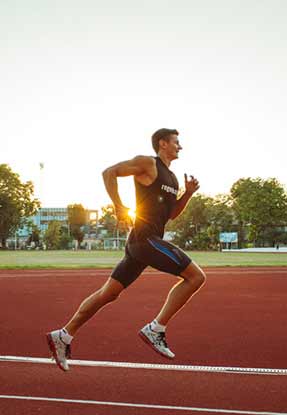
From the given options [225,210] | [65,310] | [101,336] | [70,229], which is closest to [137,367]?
[101,336]

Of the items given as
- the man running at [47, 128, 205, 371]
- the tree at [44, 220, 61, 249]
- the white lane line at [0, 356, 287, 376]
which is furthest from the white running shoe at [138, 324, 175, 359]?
the tree at [44, 220, 61, 249]

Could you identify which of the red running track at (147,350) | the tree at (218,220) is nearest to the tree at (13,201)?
the tree at (218,220)

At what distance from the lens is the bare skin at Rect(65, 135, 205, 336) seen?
5059 mm

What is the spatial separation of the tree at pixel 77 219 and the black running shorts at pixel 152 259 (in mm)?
144613

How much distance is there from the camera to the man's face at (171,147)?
5.42m

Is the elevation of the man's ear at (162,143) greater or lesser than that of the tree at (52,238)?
greater

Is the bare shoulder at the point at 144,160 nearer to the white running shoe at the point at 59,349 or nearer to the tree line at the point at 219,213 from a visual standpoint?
the white running shoe at the point at 59,349

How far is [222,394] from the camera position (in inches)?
194

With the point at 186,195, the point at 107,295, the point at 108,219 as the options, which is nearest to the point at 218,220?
the point at 108,219

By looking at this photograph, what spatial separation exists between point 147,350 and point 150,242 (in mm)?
2599

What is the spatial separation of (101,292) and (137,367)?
1185 millimetres

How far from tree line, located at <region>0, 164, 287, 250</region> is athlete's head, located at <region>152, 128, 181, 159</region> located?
289 feet

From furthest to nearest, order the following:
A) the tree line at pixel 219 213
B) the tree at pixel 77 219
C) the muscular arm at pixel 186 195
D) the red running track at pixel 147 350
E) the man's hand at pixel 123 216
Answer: the tree at pixel 77 219
the tree line at pixel 219 213
the muscular arm at pixel 186 195
the man's hand at pixel 123 216
the red running track at pixel 147 350


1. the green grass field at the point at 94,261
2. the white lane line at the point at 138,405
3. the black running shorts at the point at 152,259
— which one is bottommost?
the green grass field at the point at 94,261
